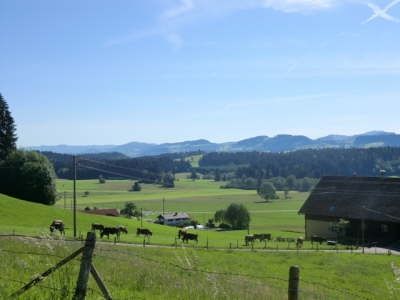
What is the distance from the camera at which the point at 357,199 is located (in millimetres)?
63062

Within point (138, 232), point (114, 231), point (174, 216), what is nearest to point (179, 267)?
point (114, 231)

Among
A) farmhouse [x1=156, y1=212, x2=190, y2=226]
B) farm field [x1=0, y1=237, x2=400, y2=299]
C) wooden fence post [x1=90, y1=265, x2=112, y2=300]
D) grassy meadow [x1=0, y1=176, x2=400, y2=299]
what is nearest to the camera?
wooden fence post [x1=90, y1=265, x2=112, y2=300]

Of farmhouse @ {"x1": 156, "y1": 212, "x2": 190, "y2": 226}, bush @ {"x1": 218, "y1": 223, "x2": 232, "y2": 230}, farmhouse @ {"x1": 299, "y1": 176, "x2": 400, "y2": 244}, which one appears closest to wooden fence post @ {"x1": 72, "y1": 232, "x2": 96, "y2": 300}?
farmhouse @ {"x1": 299, "y1": 176, "x2": 400, "y2": 244}

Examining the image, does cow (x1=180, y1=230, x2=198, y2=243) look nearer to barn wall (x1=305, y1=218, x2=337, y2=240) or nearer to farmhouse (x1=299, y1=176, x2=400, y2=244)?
farmhouse (x1=299, y1=176, x2=400, y2=244)

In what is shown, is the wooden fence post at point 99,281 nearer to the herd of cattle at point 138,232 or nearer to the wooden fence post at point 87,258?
the wooden fence post at point 87,258

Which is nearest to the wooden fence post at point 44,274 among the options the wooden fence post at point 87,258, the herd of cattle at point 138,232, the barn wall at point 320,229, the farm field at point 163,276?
the wooden fence post at point 87,258

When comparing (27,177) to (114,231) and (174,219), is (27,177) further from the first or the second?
(174,219)

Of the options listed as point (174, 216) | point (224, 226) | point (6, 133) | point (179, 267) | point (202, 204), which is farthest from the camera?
point (202, 204)

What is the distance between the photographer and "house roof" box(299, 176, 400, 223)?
59500mm

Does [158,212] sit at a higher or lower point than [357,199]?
lower

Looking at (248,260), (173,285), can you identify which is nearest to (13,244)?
(173,285)

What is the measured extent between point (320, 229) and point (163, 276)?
173 feet

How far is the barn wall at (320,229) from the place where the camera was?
62.6 meters

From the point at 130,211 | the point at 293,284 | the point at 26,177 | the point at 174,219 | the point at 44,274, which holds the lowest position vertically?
the point at 174,219
